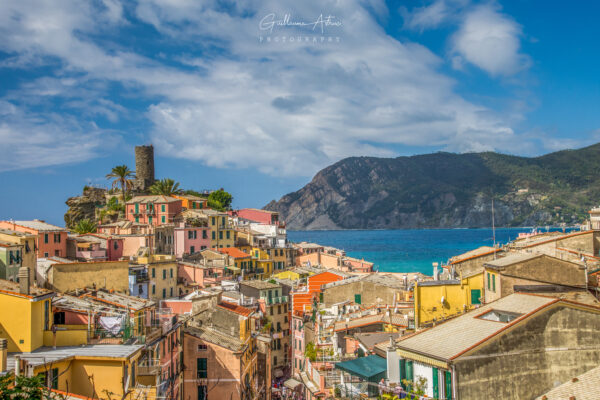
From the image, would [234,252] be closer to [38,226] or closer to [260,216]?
[38,226]

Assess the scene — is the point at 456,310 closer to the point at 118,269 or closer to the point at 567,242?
the point at 567,242

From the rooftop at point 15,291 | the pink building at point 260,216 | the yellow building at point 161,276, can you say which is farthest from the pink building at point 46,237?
the pink building at point 260,216

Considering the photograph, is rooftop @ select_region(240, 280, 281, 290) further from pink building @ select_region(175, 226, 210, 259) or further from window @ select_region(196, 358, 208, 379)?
window @ select_region(196, 358, 208, 379)

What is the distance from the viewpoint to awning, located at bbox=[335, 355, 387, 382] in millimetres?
21312

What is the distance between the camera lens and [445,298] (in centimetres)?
2783

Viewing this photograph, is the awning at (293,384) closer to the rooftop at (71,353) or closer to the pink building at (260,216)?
the rooftop at (71,353)

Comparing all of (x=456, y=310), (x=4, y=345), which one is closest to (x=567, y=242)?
(x=456, y=310)

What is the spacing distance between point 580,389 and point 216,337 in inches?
841

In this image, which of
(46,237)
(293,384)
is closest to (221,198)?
(46,237)

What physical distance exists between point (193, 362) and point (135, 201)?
158 feet

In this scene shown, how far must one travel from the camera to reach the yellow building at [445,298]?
89.6 ft

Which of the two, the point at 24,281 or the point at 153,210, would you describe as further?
the point at 153,210

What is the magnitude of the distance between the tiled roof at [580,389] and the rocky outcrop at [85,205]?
7711 cm

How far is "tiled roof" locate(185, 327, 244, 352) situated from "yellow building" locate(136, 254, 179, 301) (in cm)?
1430
